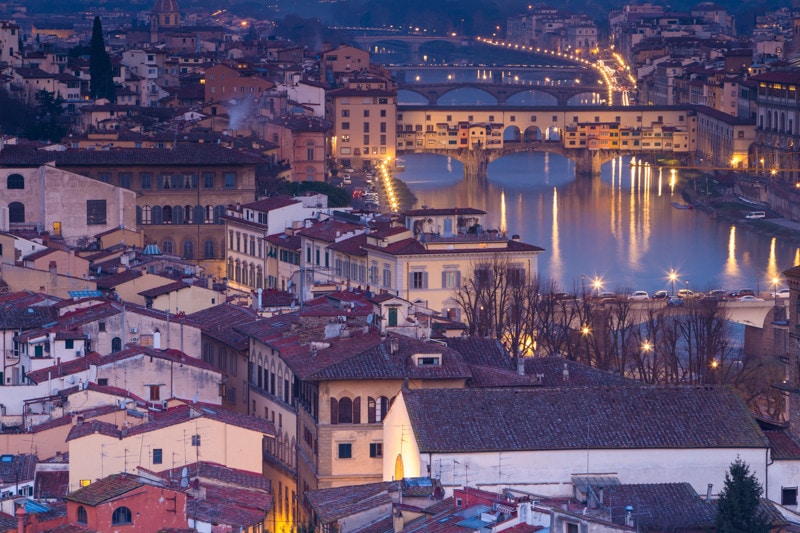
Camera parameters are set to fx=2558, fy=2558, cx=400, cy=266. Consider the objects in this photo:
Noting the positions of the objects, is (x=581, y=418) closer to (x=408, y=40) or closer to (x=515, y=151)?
(x=515, y=151)

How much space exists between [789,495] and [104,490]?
2.75m

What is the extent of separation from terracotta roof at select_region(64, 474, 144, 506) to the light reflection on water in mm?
12463

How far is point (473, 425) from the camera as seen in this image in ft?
31.2

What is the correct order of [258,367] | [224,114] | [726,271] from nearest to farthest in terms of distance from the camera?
[258,367] → [726,271] → [224,114]

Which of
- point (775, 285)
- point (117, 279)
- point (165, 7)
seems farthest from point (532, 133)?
point (117, 279)

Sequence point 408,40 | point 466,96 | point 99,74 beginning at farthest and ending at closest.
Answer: point 408,40 → point 466,96 → point 99,74

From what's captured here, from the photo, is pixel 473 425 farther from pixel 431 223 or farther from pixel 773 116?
pixel 773 116

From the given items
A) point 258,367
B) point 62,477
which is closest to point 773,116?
point 258,367

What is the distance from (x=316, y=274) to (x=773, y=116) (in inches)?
941

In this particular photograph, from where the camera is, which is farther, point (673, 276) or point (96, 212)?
point (673, 276)

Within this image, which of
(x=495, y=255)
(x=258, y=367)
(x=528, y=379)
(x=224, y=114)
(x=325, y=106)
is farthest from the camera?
(x=325, y=106)

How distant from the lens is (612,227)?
29938 millimetres

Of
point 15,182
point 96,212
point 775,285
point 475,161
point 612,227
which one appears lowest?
point 475,161

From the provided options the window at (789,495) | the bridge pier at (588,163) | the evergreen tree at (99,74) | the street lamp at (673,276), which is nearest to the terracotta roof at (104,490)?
the window at (789,495)
